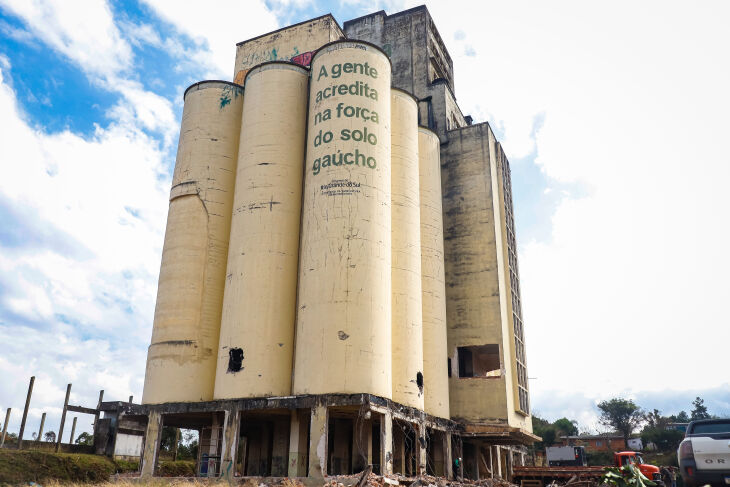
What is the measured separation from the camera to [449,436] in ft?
101

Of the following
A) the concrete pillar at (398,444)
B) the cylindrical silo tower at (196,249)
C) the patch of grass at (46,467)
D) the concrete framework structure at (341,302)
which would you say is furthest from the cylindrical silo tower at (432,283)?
the patch of grass at (46,467)

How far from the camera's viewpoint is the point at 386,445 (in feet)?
77.8

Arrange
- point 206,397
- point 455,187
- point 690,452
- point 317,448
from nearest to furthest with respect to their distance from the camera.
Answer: point 690,452, point 317,448, point 206,397, point 455,187

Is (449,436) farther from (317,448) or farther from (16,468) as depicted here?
(16,468)

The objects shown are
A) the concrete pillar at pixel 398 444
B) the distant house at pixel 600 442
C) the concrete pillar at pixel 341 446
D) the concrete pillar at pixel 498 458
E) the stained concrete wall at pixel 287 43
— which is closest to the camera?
→ the concrete pillar at pixel 398 444

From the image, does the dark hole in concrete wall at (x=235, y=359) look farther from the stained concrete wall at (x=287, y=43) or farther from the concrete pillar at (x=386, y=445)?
the stained concrete wall at (x=287, y=43)

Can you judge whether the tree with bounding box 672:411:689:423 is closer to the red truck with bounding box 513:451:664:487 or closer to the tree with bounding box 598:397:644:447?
the tree with bounding box 598:397:644:447

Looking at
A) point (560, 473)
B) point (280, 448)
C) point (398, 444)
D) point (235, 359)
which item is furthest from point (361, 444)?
point (560, 473)

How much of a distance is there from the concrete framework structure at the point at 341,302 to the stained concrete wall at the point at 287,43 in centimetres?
804


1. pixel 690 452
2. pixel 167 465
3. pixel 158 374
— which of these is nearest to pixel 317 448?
pixel 158 374

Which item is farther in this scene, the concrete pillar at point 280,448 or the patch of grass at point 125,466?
the patch of grass at point 125,466

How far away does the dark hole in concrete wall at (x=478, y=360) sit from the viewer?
36531 millimetres

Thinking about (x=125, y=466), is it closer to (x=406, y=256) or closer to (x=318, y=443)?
(x=318, y=443)

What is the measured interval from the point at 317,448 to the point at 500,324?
16222mm
